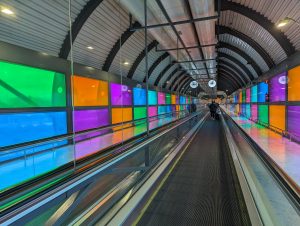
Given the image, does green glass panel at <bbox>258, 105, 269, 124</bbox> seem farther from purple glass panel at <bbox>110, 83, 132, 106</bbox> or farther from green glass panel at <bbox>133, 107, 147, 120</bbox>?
purple glass panel at <bbox>110, 83, 132, 106</bbox>

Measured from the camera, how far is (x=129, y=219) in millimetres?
2520

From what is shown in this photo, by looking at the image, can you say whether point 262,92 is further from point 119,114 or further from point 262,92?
point 119,114

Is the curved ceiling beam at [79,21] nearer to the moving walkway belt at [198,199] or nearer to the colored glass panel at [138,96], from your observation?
the moving walkway belt at [198,199]

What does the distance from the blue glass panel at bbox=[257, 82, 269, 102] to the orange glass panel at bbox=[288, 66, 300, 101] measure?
344 centimetres

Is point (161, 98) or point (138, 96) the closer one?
point (138, 96)

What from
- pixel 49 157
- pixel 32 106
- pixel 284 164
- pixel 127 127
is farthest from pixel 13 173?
pixel 284 164

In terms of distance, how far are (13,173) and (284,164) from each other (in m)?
6.00

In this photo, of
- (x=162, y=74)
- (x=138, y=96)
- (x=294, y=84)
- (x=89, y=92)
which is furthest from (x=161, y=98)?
(x=294, y=84)

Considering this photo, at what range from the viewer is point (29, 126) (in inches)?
219

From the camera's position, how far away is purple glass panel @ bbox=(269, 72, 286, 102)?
8273mm

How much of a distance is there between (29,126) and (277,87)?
33.6 feet

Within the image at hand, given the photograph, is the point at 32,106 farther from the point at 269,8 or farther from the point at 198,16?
the point at 269,8

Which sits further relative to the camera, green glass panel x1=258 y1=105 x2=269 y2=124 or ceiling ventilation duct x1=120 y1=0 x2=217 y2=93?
green glass panel x1=258 y1=105 x2=269 y2=124

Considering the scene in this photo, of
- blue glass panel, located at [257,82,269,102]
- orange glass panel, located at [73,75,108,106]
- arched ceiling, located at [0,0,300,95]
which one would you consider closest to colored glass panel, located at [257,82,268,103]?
blue glass panel, located at [257,82,269,102]
